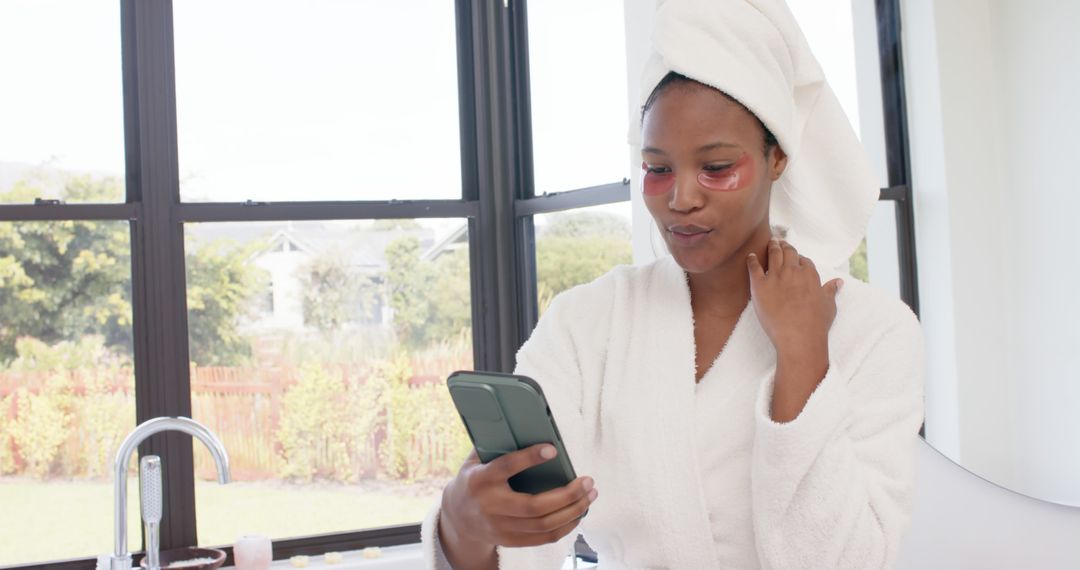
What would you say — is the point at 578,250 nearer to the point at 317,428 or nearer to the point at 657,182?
the point at 317,428

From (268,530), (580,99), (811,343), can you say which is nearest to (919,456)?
(811,343)

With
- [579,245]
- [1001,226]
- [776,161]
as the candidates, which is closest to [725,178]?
[776,161]

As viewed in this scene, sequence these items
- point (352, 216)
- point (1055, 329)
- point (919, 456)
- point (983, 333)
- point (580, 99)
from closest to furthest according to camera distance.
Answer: point (1055, 329), point (983, 333), point (919, 456), point (580, 99), point (352, 216)

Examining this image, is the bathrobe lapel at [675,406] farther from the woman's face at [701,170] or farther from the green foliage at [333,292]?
the green foliage at [333,292]

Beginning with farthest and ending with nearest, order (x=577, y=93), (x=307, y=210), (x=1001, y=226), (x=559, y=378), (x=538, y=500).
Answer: (x=307, y=210), (x=577, y=93), (x=1001, y=226), (x=559, y=378), (x=538, y=500)

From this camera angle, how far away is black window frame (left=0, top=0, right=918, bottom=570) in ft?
7.70

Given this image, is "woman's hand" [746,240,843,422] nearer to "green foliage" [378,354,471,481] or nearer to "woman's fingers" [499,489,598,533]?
"woman's fingers" [499,489,598,533]

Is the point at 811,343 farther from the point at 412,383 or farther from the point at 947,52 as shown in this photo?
the point at 412,383

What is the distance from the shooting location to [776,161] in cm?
115

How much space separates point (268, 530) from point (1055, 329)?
180cm

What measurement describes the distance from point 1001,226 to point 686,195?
0.73 meters

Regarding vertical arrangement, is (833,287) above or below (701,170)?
below

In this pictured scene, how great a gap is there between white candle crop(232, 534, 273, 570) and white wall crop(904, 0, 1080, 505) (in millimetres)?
1426

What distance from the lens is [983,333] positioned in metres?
1.60
